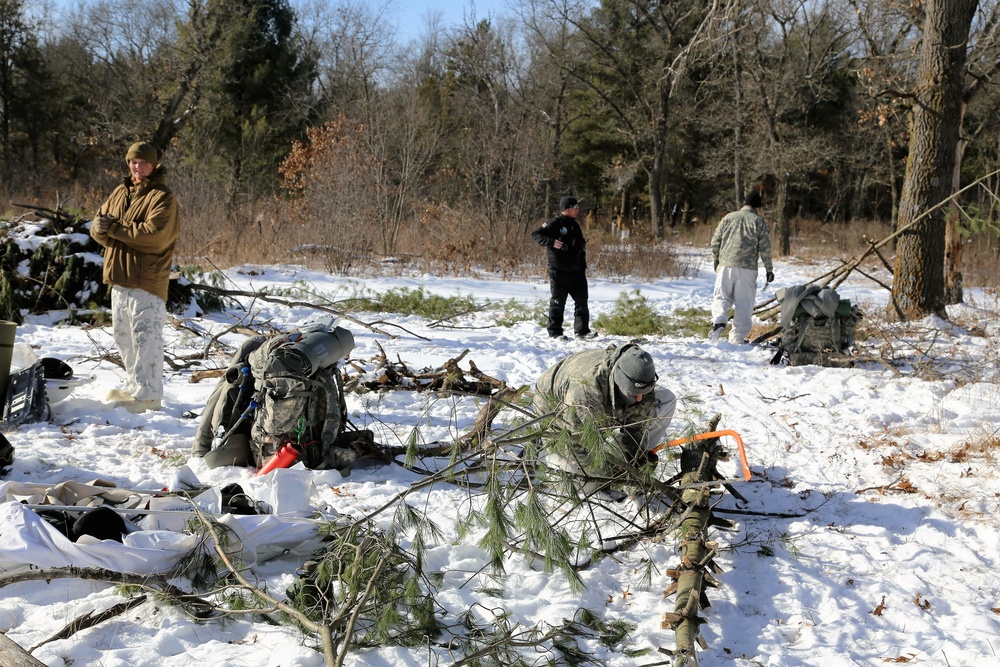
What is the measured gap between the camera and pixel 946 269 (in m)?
11.0

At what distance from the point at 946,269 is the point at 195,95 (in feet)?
68.9

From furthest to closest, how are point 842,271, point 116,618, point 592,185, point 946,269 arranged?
point 592,185 → point 946,269 → point 842,271 → point 116,618

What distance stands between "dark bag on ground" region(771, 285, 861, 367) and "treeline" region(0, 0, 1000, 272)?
9.63m

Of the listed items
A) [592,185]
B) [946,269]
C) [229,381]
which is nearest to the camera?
[229,381]

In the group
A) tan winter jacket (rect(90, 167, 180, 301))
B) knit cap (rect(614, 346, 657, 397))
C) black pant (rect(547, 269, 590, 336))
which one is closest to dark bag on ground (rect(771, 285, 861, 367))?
black pant (rect(547, 269, 590, 336))

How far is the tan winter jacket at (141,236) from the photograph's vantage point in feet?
18.6

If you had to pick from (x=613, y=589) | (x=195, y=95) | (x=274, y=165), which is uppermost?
(x=195, y=95)

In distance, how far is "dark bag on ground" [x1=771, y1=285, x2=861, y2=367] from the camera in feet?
25.1

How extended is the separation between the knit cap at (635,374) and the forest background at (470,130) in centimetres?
1049

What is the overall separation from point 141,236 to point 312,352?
192 cm

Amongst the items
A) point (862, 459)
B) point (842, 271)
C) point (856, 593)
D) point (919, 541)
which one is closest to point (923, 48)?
point (842, 271)

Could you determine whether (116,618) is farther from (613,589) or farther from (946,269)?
(946,269)

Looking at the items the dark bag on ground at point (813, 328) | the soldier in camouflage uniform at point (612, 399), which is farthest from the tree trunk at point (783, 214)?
the soldier in camouflage uniform at point (612, 399)

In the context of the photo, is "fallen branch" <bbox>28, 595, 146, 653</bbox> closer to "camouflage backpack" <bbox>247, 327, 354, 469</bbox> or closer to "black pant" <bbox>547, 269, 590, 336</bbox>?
"camouflage backpack" <bbox>247, 327, 354, 469</bbox>
